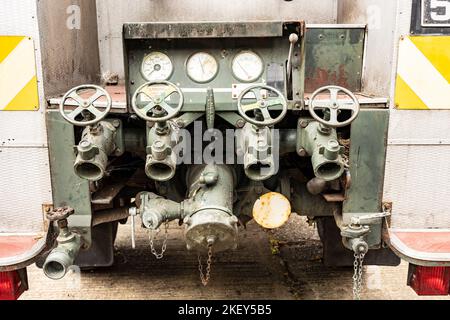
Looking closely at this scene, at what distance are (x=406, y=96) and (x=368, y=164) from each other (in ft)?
1.17

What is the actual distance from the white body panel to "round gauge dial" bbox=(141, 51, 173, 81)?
1.71ft

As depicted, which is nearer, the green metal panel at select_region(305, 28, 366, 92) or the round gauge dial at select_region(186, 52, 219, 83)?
the round gauge dial at select_region(186, 52, 219, 83)

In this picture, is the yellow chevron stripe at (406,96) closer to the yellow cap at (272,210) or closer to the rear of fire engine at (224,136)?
the rear of fire engine at (224,136)

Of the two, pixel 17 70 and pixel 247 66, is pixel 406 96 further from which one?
pixel 17 70

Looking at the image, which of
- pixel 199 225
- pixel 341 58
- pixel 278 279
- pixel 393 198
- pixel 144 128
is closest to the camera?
pixel 199 225

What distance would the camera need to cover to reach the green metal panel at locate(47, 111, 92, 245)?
2.20m

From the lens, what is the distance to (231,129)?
2.37 meters

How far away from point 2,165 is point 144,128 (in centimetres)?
69

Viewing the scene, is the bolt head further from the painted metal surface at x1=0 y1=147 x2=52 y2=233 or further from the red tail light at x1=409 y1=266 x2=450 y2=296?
the red tail light at x1=409 y1=266 x2=450 y2=296

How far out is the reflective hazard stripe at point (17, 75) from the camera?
83.0 inches

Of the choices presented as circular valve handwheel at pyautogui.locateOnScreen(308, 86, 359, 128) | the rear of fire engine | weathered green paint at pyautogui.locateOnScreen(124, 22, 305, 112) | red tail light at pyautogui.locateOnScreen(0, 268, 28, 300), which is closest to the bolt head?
the rear of fire engine

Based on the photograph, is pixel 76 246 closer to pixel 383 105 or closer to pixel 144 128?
pixel 144 128

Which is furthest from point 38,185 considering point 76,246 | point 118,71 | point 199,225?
point 118,71

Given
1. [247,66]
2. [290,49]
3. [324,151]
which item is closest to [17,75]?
[247,66]
